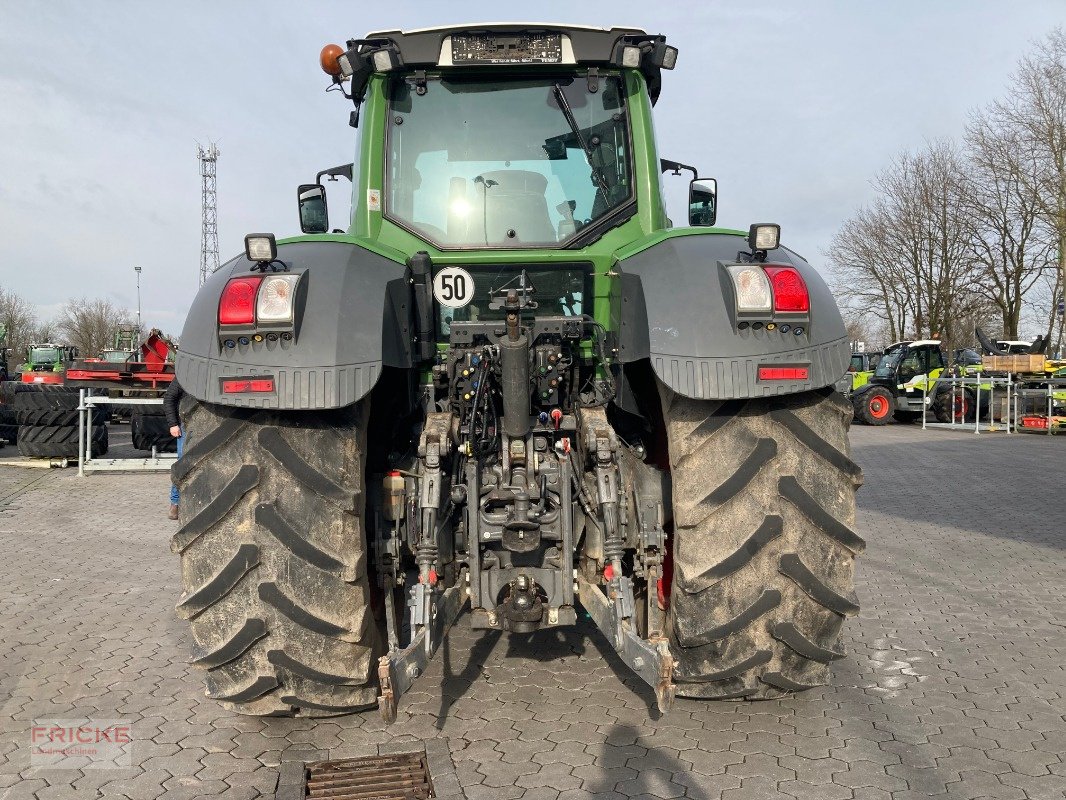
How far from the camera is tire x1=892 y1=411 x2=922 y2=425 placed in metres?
26.8

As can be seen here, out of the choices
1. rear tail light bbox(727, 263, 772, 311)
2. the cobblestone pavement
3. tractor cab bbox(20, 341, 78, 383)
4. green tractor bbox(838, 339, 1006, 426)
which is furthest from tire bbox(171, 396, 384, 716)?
tractor cab bbox(20, 341, 78, 383)

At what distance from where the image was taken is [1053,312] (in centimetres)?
3244

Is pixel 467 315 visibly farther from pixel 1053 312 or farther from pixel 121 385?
pixel 1053 312

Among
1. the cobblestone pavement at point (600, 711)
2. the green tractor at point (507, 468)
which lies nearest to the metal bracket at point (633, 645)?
the green tractor at point (507, 468)

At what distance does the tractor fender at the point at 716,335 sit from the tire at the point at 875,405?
23730 mm

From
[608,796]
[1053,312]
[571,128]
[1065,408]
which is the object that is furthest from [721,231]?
[1053,312]

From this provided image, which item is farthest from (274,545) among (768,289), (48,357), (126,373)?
(48,357)

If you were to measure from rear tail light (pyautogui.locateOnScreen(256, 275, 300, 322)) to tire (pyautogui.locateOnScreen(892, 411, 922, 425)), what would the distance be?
26210 millimetres

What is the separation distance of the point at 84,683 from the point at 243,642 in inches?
71.4

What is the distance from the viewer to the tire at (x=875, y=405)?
25.7 m

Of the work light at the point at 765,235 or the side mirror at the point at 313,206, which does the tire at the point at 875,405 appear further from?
the work light at the point at 765,235

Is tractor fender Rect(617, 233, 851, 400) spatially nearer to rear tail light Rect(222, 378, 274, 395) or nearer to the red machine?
rear tail light Rect(222, 378, 274, 395)

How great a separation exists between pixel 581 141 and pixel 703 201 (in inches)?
47.8

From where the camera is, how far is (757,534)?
3.29 metres
